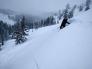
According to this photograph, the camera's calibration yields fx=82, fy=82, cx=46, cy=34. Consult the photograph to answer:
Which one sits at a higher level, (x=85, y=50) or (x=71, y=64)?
(x=85, y=50)

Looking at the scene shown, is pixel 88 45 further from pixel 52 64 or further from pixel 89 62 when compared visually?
pixel 52 64

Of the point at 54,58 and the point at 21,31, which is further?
the point at 21,31

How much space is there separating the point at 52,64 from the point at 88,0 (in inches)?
5427

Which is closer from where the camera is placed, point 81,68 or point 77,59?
point 81,68

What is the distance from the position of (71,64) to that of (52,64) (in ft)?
5.43

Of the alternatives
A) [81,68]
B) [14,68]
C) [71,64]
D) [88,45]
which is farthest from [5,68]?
[88,45]

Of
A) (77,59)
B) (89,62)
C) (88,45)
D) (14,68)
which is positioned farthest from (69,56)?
(14,68)

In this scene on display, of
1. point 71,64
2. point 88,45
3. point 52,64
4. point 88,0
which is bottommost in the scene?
point 52,64

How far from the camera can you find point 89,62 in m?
6.00

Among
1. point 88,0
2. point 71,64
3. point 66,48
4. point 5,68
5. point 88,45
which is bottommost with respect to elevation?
point 5,68

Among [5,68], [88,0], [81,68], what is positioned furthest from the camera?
[88,0]

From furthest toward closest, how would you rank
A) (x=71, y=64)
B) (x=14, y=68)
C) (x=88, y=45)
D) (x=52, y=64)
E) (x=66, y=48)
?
(x=14, y=68), (x=66, y=48), (x=88, y=45), (x=52, y=64), (x=71, y=64)

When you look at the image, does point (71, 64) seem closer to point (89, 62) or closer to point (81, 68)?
point (81, 68)

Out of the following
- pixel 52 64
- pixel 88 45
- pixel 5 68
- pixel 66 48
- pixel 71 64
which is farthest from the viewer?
pixel 5 68
